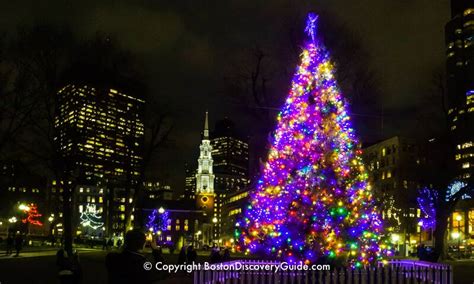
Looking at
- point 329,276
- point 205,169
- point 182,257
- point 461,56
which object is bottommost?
point 182,257

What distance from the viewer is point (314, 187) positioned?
1891 centimetres

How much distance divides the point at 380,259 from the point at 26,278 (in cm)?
1393

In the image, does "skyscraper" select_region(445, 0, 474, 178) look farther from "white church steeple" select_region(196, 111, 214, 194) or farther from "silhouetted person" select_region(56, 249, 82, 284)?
"silhouetted person" select_region(56, 249, 82, 284)

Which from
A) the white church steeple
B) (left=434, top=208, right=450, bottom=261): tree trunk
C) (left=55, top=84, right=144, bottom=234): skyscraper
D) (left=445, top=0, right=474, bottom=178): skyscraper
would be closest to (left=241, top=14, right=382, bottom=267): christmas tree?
(left=55, top=84, right=144, bottom=234): skyscraper

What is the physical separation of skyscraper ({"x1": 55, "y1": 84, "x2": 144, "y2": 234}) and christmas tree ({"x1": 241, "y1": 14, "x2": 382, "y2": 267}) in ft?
59.3

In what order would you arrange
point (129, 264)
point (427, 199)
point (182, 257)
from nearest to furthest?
1. point (129, 264)
2. point (182, 257)
3. point (427, 199)

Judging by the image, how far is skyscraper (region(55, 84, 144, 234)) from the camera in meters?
34.8

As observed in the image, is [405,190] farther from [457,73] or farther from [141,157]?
[457,73]

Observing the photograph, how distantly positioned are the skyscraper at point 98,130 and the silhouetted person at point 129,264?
1086 inches

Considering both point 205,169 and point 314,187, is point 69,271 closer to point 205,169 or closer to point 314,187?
point 314,187

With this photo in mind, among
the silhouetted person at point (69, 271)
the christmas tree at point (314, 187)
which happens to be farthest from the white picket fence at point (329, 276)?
the silhouetted person at point (69, 271)

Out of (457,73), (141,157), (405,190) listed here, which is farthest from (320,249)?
(457,73)

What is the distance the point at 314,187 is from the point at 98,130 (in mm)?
21808

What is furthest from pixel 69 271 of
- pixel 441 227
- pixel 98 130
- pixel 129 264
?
pixel 441 227
